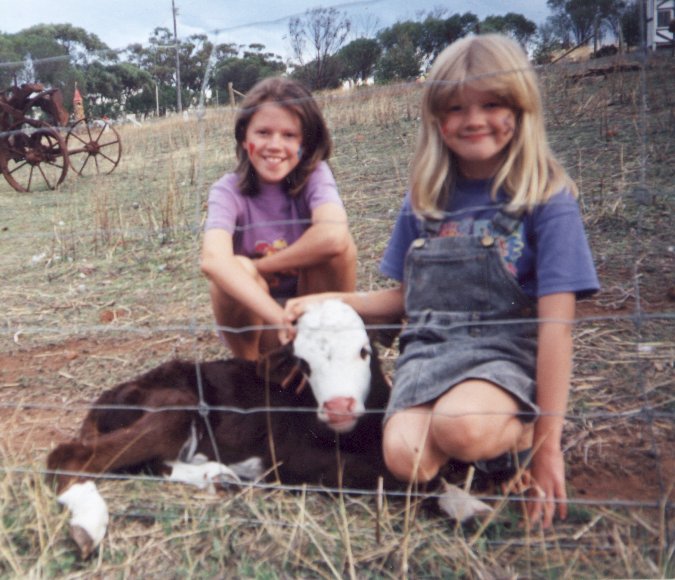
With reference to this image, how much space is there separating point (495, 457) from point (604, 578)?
1.56ft

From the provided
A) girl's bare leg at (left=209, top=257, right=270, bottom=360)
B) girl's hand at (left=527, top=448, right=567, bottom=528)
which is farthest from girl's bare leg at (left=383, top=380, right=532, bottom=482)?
girl's bare leg at (left=209, top=257, right=270, bottom=360)

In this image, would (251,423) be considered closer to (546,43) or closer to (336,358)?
(336,358)

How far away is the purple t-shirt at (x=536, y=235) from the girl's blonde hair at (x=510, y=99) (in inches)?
2.1

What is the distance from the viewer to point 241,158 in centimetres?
294

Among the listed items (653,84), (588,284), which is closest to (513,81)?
(588,284)

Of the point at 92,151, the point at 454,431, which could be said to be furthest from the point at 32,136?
the point at 454,431

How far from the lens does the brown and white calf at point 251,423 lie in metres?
2.38

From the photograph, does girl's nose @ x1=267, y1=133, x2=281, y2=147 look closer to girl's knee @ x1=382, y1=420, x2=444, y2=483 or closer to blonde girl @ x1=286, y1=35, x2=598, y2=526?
blonde girl @ x1=286, y1=35, x2=598, y2=526

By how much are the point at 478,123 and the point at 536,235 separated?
39 cm

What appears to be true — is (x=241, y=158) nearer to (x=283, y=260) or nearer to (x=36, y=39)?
(x=283, y=260)

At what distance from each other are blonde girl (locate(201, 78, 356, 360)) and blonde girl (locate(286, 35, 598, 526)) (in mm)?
530

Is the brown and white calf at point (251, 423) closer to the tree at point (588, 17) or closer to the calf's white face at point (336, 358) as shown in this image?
the calf's white face at point (336, 358)

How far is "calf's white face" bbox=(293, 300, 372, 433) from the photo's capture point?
231 cm

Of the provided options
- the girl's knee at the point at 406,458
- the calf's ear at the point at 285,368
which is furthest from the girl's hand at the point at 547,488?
the calf's ear at the point at 285,368
